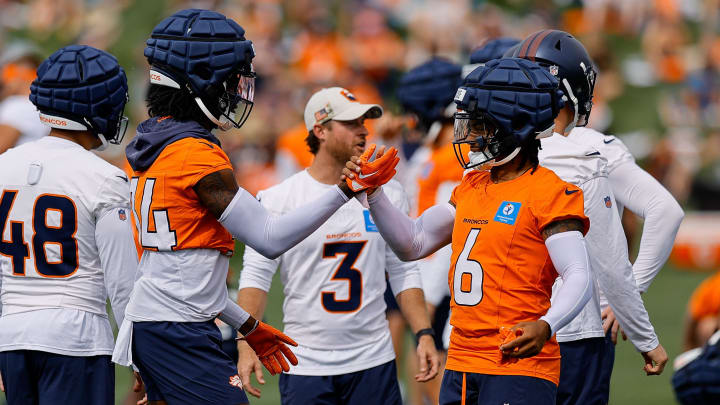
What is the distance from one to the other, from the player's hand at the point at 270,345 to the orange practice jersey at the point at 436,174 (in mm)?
2232

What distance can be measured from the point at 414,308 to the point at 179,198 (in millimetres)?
1764

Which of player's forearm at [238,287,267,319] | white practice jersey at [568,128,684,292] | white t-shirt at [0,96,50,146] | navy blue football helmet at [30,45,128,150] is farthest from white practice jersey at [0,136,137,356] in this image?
white t-shirt at [0,96,50,146]

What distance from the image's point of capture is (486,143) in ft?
13.6

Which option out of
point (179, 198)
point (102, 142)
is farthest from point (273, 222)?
point (102, 142)

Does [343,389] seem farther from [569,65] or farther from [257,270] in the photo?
[569,65]

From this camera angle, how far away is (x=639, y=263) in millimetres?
5156

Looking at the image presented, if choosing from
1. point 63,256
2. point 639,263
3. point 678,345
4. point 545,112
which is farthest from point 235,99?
point 678,345

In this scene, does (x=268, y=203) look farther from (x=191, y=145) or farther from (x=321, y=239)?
(x=191, y=145)

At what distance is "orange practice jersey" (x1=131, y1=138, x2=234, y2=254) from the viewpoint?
4.25 meters

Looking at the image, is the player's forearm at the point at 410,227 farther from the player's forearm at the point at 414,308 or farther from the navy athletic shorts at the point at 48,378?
the navy athletic shorts at the point at 48,378

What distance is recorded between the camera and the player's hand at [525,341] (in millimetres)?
3750

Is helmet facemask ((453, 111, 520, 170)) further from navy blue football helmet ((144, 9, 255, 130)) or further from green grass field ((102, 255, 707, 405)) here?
green grass field ((102, 255, 707, 405))

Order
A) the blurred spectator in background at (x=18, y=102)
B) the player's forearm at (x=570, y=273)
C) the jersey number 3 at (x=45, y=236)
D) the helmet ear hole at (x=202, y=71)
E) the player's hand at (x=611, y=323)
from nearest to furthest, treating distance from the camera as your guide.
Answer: the player's forearm at (x=570, y=273) → the helmet ear hole at (x=202, y=71) → the jersey number 3 at (x=45, y=236) → the player's hand at (x=611, y=323) → the blurred spectator in background at (x=18, y=102)

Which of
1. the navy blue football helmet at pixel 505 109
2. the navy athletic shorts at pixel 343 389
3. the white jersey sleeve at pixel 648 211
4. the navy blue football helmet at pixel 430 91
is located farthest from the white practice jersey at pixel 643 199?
the navy blue football helmet at pixel 430 91
